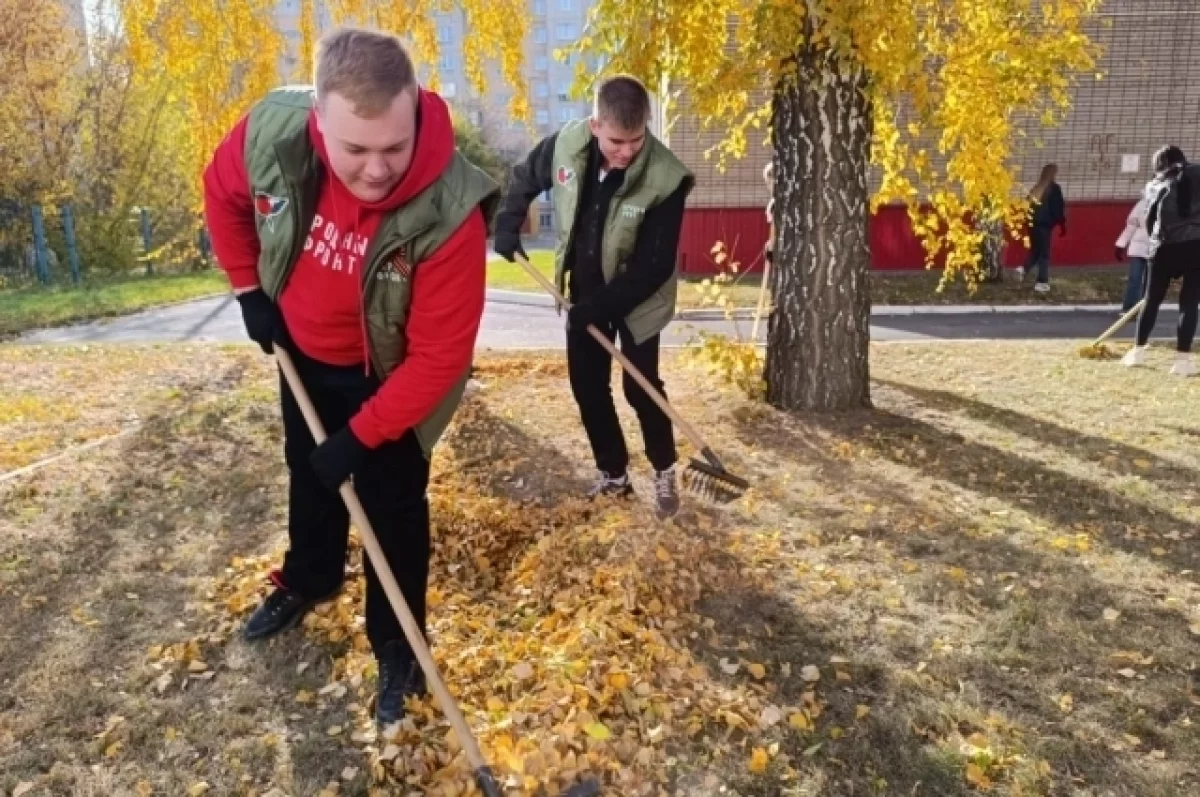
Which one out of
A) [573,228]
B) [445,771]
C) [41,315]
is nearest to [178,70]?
[573,228]

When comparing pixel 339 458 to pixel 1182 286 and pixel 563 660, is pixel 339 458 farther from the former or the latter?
pixel 1182 286

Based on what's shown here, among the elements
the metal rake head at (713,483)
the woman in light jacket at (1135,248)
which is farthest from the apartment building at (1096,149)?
the metal rake head at (713,483)

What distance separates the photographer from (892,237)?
50.8ft

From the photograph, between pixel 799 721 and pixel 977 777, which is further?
pixel 799 721

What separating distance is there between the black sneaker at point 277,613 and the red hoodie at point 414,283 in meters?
1.04

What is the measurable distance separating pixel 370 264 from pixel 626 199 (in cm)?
171

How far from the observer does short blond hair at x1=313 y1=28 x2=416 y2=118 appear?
2018mm

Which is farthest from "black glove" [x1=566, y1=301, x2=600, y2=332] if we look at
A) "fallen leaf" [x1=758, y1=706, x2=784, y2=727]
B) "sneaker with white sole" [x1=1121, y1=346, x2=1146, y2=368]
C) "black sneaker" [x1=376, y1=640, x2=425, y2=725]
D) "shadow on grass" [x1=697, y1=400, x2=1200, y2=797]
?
"sneaker with white sole" [x1=1121, y1=346, x2=1146, y2=368]

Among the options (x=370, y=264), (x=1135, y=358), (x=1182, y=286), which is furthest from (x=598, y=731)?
(x=1182, y=286)

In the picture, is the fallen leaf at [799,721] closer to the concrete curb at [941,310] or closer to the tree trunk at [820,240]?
the tree trunk at [820,240]

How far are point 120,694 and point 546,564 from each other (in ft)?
4.86

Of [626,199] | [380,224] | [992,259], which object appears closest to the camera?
[380,224]

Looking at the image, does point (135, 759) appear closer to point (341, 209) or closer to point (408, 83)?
point (341, 209)

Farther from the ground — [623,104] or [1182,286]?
[623,104]
